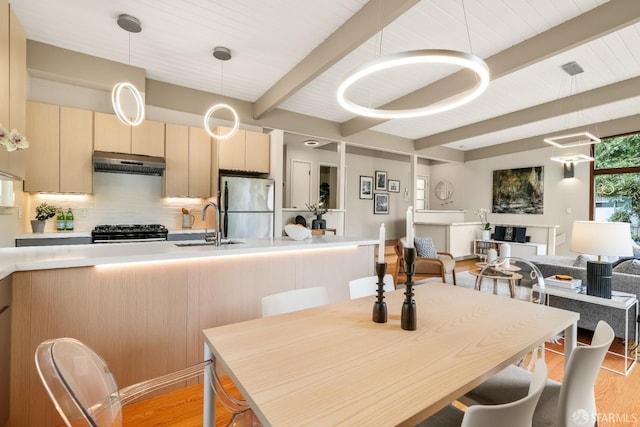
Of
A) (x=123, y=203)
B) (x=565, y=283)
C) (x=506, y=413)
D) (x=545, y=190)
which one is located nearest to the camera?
(x=506, y=413)

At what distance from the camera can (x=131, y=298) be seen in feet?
6.41

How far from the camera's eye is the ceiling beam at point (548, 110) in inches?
171

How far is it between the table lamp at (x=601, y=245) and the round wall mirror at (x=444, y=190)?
273 inches

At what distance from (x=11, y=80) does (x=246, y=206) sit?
2603 mm

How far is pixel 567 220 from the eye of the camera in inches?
271

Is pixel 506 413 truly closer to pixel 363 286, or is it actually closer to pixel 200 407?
pixel 363 286

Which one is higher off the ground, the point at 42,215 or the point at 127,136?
the point at 127,136

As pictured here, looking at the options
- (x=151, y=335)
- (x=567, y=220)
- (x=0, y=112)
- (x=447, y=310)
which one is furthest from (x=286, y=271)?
(x=567, y=220)

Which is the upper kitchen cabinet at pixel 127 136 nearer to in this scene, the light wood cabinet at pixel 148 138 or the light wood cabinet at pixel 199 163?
the light wood cabinet at pixel 148 138

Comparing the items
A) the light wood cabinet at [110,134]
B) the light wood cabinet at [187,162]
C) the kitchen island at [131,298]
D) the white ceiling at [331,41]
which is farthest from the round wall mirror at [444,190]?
the light wood cabinet at [110,134]

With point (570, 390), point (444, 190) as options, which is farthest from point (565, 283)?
point (444, 190)

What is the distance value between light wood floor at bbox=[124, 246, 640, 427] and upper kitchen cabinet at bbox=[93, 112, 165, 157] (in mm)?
3063

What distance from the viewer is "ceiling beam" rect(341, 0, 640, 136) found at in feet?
8.63

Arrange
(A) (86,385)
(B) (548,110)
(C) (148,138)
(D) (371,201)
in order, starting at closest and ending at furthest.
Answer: (A) (86,385), (C) (148,138), (B) (548,110), (D) (371,201)
